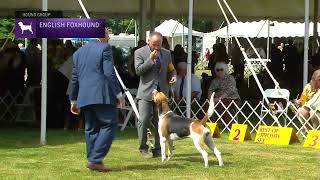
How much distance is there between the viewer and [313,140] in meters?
9.68

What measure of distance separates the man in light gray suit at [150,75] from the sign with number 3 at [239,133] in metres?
2.27

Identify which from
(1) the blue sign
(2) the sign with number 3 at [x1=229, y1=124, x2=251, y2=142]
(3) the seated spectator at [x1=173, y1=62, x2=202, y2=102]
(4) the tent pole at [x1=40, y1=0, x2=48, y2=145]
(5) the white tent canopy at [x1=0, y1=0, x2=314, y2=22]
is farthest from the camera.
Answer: (5) the white tent canopy at [x1=0, y1=0, x2=314, y2=22]

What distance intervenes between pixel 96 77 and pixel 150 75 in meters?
1.15

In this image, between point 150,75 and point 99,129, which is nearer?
point 99,129

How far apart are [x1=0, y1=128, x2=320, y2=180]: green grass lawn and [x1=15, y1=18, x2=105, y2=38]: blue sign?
4.97ft

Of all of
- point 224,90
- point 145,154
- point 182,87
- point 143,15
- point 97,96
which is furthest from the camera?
point 143,15

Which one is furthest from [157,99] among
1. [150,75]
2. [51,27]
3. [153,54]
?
[51,27]

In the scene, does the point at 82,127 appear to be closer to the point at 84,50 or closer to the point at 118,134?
the point at 118,134

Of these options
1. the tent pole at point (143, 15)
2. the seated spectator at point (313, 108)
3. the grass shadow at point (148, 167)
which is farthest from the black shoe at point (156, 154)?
the tent pole at point (143, 15)

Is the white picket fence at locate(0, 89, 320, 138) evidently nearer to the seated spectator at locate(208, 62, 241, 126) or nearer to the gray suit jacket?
the seated spectator at locate(208, 62, 241, 126)

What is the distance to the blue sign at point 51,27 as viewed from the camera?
9055 mm

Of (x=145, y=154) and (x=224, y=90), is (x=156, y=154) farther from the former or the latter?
(x=224, y=90)

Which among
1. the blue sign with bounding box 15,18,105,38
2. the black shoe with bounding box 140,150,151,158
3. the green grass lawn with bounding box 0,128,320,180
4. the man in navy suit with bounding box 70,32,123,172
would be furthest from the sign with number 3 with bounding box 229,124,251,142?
the man in navy suit with bounding box 70,32,123,172

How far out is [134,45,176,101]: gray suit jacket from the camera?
8195 millimetres
